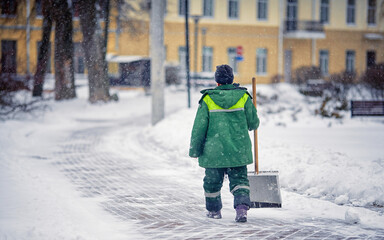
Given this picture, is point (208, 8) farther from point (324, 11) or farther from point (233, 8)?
point (324, 11)

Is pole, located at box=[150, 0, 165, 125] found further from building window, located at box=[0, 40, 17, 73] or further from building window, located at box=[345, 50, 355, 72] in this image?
building window, located at box=[345, 50, 355, 72]

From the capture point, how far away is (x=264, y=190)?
669 centimetres

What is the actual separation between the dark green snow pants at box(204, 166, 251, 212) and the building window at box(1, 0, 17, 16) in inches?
530

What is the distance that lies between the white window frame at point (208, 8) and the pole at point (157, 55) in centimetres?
2895

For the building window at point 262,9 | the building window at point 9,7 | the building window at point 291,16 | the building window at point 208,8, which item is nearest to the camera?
the building window at point 9,7

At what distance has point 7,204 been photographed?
6.87 m

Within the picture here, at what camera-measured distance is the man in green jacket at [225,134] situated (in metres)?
6.02

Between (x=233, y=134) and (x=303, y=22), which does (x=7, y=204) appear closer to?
(x=233, y=134)

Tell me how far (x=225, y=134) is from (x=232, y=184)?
0.55m

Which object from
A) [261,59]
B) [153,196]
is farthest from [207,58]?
[153,196]

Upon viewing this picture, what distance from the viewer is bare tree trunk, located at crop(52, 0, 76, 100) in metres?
22.3

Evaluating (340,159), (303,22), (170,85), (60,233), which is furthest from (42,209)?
(303,22)

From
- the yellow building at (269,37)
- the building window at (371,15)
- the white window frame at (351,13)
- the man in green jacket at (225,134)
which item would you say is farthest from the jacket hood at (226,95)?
the building window at (371,15)

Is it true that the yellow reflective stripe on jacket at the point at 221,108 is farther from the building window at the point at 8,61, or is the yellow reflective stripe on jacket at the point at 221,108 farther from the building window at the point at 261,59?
the building window at the point at 261,59
